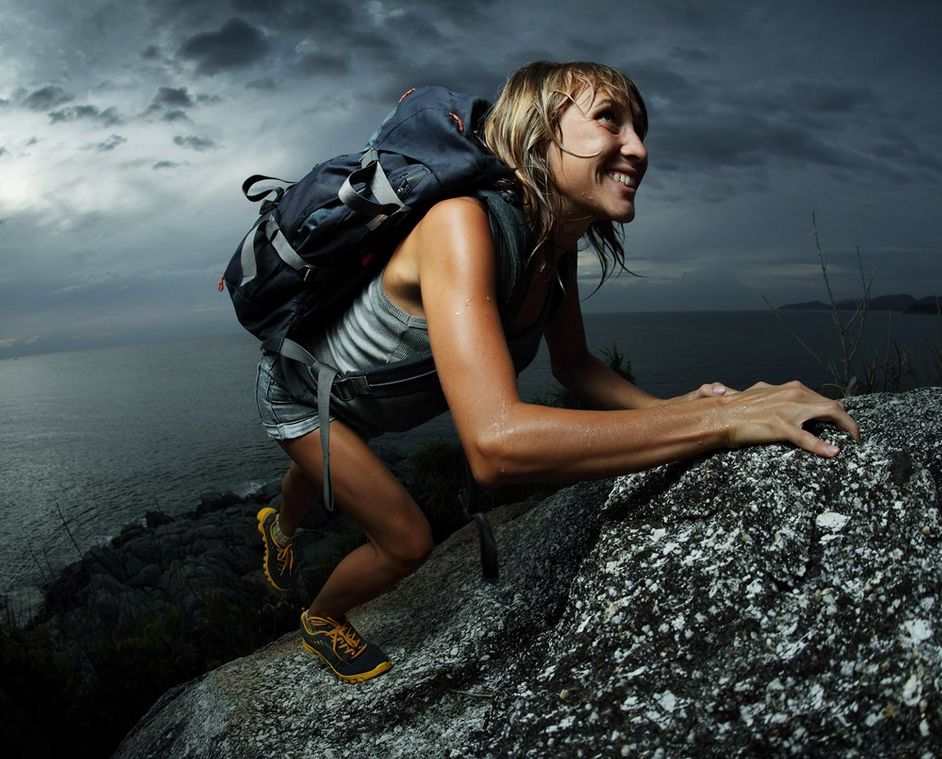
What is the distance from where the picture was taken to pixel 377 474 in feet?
10.3

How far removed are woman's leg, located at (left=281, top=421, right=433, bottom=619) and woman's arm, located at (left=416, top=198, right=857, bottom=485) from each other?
968mm

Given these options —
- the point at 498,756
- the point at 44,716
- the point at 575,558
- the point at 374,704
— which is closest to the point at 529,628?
the point at 575,558

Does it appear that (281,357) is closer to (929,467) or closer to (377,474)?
(377,474)

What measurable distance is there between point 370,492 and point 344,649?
Result: 806mm

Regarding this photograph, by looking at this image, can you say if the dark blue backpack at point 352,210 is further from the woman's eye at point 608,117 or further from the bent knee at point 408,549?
the bent knee at point 408,549

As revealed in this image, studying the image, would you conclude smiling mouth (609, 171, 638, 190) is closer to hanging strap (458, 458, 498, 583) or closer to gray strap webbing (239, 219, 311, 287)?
gray strap webbing (239, 219, 311, 287)

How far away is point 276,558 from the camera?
4.35 m

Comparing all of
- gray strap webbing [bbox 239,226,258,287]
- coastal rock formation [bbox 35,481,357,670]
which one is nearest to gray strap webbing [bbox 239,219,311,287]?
gray strap webbing [bbox 239,226,258,287]

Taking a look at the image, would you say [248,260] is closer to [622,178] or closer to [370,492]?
[370,492]

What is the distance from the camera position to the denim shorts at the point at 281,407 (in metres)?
3.25

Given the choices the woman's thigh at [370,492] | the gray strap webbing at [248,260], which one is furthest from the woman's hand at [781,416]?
the gray strap webbing at [248,260]

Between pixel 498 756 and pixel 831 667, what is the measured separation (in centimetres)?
95

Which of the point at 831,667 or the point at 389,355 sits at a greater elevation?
the point at 389,355

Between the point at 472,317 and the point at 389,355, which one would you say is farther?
the point at 389,355
